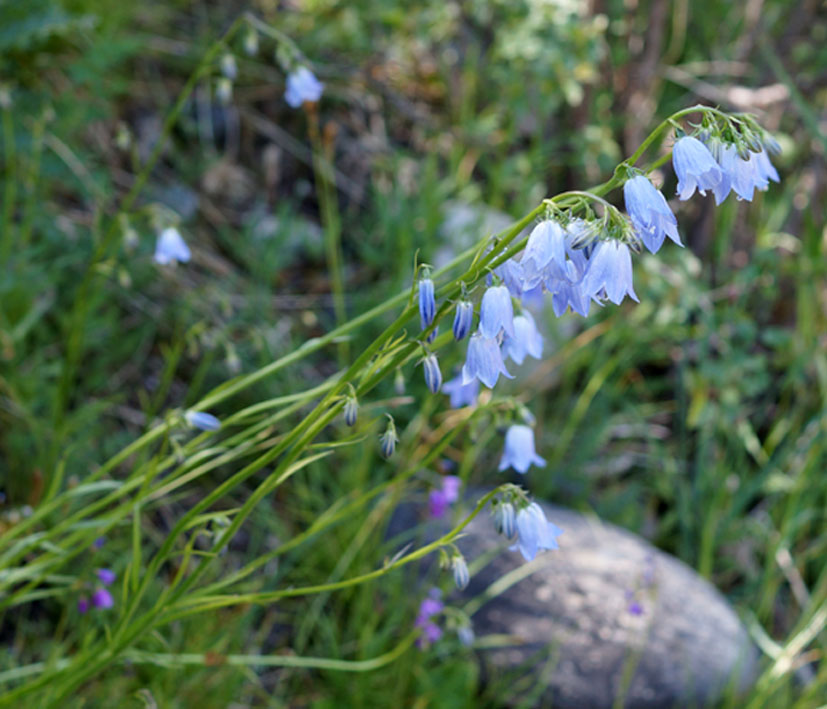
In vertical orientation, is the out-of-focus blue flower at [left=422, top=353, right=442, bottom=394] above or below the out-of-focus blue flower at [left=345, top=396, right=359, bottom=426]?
above

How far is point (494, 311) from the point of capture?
1.15 m

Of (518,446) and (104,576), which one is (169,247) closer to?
(104,576)

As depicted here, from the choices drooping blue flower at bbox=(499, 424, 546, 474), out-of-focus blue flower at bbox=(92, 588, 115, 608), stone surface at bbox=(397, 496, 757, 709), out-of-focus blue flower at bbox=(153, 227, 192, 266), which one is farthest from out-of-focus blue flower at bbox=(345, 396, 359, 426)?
stone surface at bbox=(397, 496, 757, 709)

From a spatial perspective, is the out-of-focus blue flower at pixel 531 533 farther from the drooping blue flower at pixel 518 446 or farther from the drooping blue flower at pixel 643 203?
the drooping blue flower at pixel 643 203

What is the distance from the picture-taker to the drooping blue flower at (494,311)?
1.15m

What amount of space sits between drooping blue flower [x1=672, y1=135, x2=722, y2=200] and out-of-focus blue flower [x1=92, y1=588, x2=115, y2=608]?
1550 millimetres

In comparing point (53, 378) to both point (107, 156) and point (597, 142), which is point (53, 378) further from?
point (597, 142)

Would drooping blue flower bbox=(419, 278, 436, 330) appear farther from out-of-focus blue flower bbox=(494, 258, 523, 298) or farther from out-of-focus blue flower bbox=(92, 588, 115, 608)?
out-of-focus blue flower bbox=(92, 588, 115, 608)

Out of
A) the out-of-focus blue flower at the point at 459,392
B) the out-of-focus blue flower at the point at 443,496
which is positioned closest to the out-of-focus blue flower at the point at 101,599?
the out-of-focus blue flower at the point at 443,496

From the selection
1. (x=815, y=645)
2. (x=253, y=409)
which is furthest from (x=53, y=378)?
(x=815, y=645)

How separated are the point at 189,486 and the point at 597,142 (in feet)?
7.56

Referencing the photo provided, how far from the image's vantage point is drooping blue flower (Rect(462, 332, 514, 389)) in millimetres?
1187

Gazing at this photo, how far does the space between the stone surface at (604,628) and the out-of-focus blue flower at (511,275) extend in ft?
4.52

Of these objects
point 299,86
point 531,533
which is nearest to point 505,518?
point 531,533
